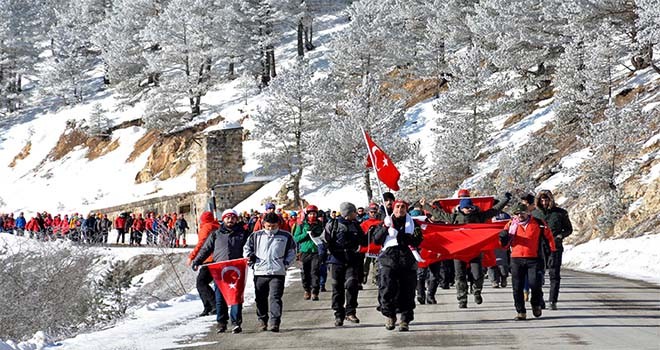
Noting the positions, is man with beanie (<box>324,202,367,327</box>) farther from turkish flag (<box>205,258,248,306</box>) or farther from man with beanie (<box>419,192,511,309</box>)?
man with beanie (<box>419,192,511,309</box>)

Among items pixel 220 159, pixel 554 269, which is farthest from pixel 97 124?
pixel 554 269

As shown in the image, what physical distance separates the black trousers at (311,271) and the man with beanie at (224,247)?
3.77 metres


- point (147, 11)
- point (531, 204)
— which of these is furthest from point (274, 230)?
point (147, 11)

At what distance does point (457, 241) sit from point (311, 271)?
341cm

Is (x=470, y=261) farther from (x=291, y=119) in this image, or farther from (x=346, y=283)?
(x=291, y=119)

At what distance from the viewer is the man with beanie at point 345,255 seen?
479 inches

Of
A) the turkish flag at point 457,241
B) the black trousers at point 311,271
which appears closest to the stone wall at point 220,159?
the black trousers at point 311,271

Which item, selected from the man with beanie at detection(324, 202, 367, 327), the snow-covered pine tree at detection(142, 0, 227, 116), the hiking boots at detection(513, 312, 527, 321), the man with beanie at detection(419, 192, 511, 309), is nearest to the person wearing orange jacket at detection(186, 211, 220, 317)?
the man with beanie at detection(324, 202, 367, 327)

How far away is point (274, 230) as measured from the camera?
1149 centimetres

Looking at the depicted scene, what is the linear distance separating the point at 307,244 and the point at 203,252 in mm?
3849

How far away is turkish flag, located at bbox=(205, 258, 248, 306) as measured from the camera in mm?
11852

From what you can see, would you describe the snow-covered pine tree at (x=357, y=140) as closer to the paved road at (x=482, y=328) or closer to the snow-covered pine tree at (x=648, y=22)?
the snow-covered pine tree at (x=648, y=22)

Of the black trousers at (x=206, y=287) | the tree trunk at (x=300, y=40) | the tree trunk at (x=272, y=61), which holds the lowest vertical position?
the black trousers at (x=206, y=287)

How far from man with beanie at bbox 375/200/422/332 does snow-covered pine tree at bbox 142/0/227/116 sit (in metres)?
56.6
